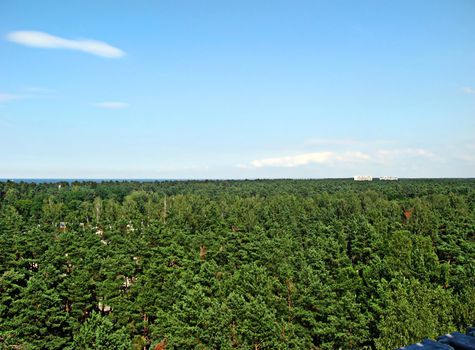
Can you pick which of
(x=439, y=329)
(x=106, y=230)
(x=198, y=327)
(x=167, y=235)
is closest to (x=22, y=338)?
(x=198, y=327)

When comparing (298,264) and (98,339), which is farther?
(298,264)

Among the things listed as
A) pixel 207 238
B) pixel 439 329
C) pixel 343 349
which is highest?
pixel 207 238

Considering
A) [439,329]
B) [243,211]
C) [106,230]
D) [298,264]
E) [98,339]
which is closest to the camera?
[98,339]

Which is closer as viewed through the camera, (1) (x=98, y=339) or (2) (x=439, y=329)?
(1) (x=98, y=339)

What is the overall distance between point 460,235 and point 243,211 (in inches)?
1403

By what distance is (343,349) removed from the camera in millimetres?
29375

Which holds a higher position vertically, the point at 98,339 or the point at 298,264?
the point at 298,264

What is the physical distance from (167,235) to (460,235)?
120 ft

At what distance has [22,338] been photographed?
2850 cm

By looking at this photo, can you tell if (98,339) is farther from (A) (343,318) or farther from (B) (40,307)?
(A) (343,318)

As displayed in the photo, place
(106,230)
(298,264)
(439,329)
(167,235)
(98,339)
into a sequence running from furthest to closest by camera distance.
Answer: (106,230), (167,235), (298,264), (439,329), (98,339)

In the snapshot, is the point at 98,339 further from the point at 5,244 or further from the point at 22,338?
the point at 5,244

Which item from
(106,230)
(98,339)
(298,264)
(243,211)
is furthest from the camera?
(243,211)

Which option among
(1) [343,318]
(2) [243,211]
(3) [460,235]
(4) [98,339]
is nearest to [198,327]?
(4) [98,339]
